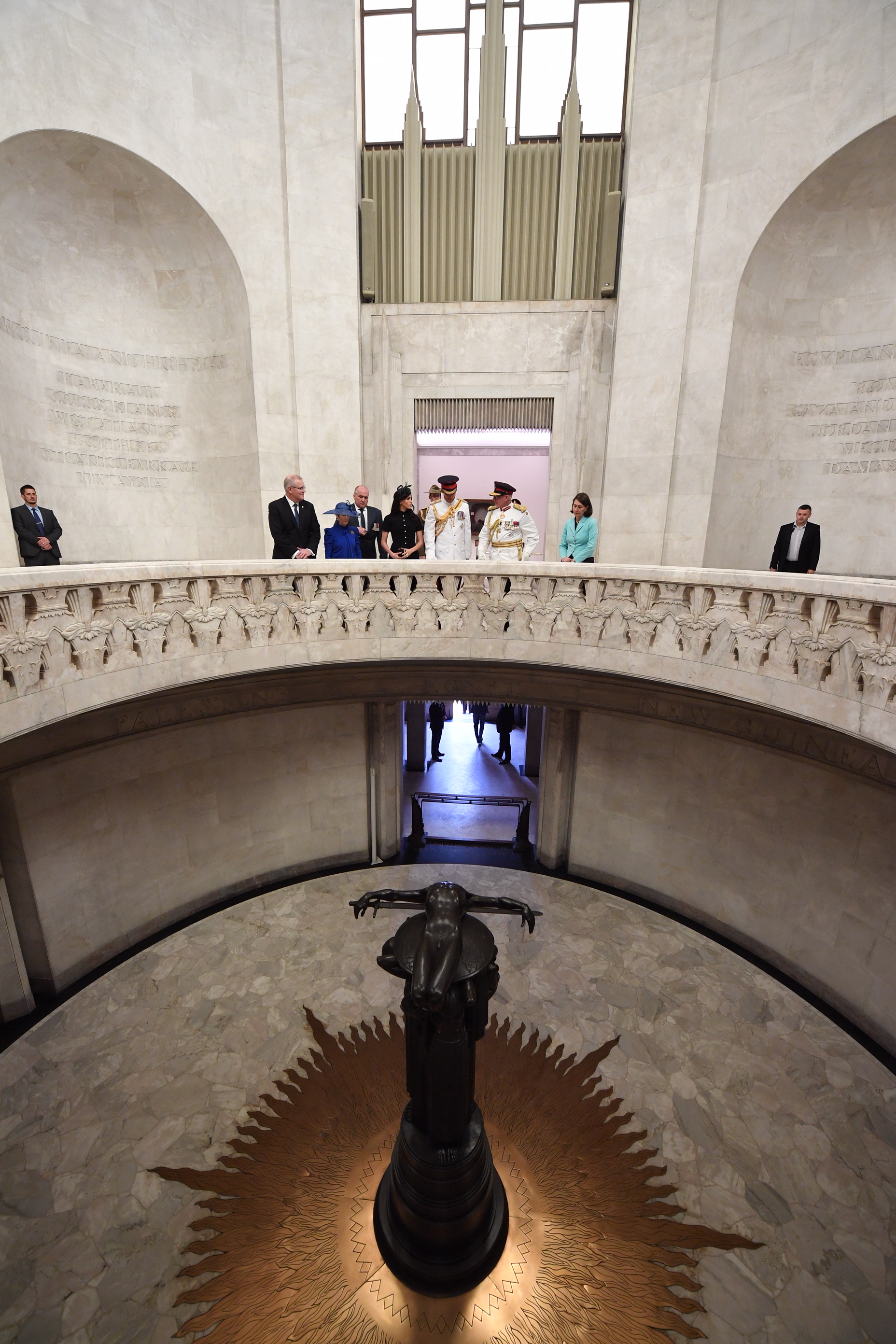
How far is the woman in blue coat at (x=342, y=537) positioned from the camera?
21.5 ft

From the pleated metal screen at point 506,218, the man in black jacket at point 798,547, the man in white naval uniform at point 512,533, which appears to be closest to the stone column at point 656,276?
the pleated metal screen at point 506,218

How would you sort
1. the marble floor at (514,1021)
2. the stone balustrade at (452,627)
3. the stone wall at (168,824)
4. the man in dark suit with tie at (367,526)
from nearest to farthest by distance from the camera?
the marble floor at (514,1021) → the stone balustrade at (452,627) → the stone wall at (168,824) → the man in dark suit with tie at (367,526)

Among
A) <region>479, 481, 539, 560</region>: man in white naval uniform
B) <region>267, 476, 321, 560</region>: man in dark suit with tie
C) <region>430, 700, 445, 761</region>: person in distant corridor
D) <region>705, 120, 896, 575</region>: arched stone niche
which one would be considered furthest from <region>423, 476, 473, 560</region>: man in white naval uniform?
<region>430, 700, 445, 761</region>: person in distant corridor

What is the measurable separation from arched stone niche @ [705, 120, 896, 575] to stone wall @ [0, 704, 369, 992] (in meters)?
6.52

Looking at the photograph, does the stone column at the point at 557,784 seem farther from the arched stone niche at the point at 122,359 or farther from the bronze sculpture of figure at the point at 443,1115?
the arched stone niche at the point at 122,359

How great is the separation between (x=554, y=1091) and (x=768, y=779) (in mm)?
4086

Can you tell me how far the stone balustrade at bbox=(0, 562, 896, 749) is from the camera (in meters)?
4.07

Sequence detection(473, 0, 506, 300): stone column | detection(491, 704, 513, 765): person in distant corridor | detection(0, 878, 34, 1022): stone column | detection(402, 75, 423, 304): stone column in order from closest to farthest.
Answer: detection(0, 878, 34, 1022): stone column < detection(473, 0, 506, 300): stone column < detection(402, 75, 423, 304): stone column < detection(491, 704, 513, 765): person in distant corridor

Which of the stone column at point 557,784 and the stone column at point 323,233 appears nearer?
the stone column at point 323,233

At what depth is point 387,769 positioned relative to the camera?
8.74 metres

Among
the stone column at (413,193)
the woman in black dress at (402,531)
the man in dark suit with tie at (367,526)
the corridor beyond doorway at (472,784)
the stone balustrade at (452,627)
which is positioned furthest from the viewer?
the corridor beyond doorway at (472,784)

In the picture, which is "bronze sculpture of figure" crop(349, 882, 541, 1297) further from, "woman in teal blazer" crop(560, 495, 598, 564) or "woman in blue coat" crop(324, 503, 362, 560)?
"woman in teal blazer" crop(560, 495, 598, 564)

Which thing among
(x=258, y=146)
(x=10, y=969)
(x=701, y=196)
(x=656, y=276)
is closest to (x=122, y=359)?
(x=258, y=146)

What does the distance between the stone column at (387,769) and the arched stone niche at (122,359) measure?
3355 mm
